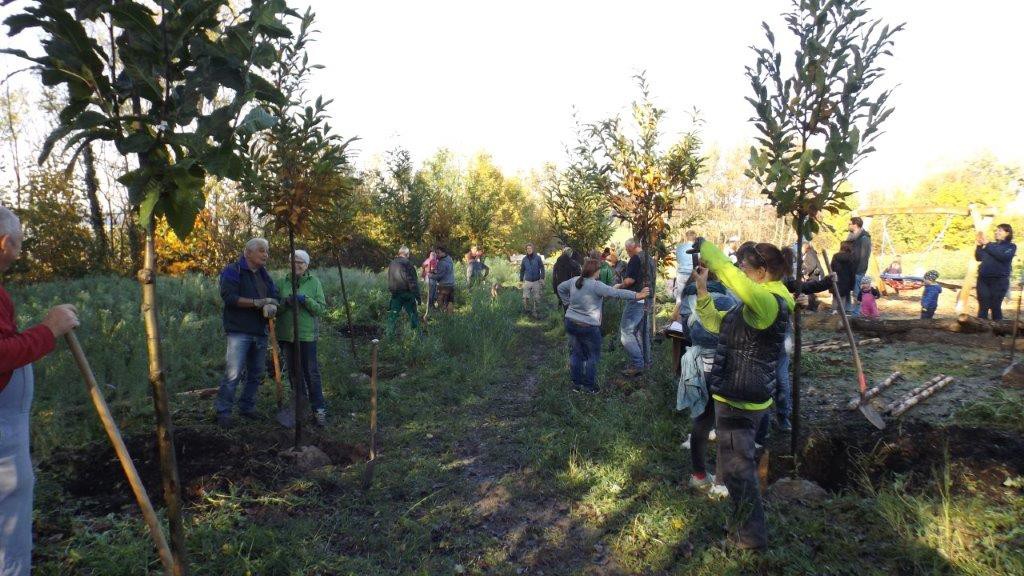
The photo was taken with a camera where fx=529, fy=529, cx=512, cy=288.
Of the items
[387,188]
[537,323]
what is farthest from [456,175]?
[537,323]

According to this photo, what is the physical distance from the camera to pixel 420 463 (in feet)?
16.9

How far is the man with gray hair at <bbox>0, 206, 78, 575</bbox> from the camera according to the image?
2287 mm

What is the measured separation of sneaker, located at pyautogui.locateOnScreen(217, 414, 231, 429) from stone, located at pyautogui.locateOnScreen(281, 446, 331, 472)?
1075 millimetres

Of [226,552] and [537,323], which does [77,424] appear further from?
[537,323]

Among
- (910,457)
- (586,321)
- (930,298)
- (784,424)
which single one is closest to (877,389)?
(784,424)

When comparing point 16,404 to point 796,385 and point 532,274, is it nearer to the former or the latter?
point 796,385

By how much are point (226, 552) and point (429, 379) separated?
188 inches

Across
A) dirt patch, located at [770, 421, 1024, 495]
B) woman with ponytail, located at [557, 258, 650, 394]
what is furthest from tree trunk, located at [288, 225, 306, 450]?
dirt patch, located at [770, 421, 1024, 495]

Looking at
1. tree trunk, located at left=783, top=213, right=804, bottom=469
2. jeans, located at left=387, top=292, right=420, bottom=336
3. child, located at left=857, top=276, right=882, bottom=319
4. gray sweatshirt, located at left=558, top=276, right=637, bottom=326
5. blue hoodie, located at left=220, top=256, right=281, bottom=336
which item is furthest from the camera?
child, located at left=857, top=276, right=882, bottom=319

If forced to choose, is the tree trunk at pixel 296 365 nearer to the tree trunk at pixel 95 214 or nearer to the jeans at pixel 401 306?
the jeans at pixel 401 306

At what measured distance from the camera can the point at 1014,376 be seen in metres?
6.31

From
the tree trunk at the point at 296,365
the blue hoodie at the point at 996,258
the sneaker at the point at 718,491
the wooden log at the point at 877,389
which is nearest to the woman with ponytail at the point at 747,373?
the sneaker at the point at 718,491

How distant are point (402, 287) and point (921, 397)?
7.90 meters

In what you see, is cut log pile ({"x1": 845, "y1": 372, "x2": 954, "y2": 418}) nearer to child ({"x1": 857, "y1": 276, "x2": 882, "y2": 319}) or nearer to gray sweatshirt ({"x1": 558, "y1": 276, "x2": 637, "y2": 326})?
gray sweatshirt ({"x1": 558, "y1": 276, "x2": 637, "y2": 326})
